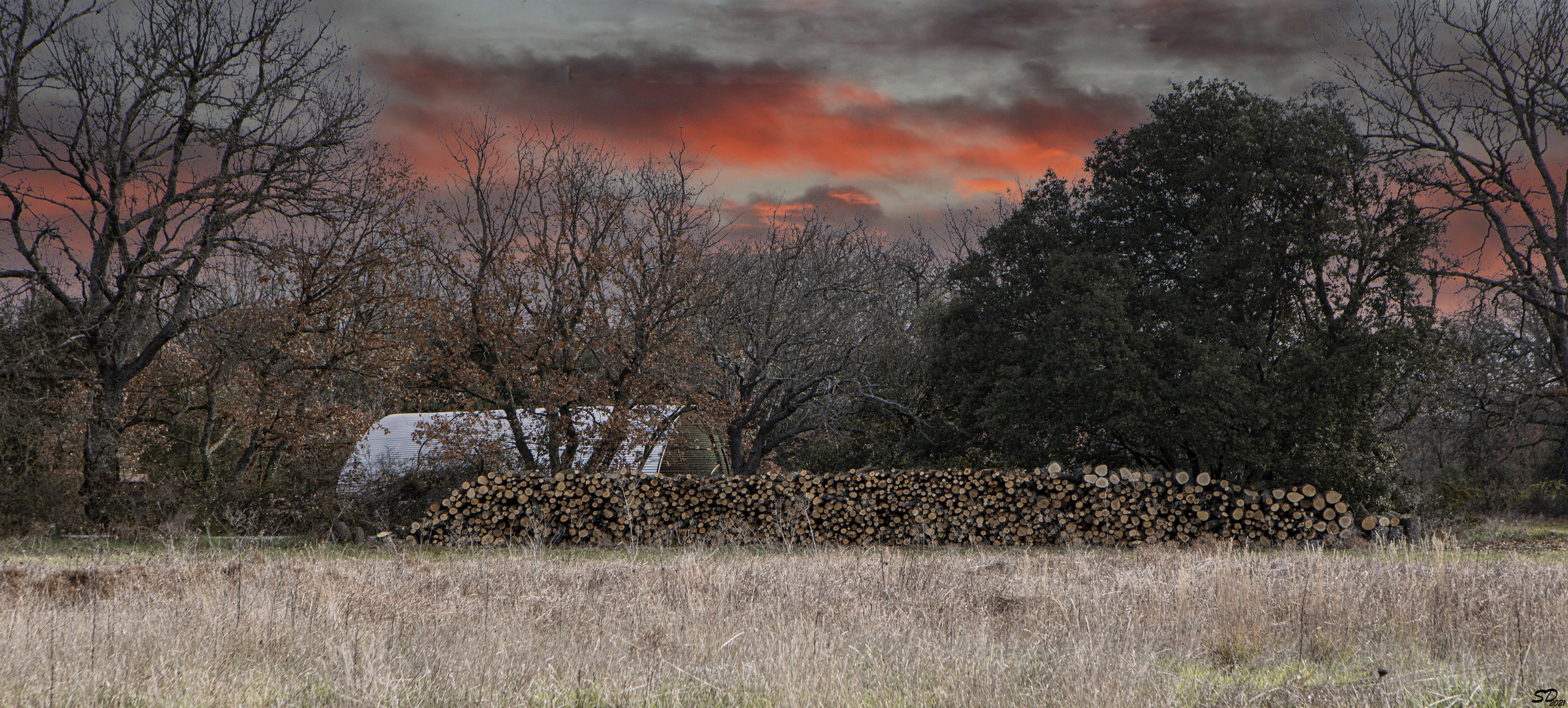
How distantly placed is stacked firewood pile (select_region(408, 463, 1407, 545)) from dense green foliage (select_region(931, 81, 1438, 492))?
1.16 m

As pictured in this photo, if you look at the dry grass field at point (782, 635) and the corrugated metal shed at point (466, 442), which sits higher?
the corrugated metal shed at point (466, 442)

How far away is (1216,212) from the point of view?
1383 cm

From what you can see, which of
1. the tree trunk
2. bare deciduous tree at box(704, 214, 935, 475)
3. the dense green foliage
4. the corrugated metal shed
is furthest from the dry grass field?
bare deciduous tree at box(704, 214, 935, 475)

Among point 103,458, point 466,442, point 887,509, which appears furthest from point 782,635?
point 103,458

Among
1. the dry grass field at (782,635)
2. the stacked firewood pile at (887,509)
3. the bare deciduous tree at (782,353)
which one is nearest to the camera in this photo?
the dry grass field at (782,635)

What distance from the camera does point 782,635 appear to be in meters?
4.64

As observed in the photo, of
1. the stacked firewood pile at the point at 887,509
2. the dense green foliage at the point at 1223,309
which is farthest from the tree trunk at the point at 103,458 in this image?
the dense green foliage at the point at 1223,309

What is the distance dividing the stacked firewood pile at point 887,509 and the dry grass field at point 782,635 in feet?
14.4

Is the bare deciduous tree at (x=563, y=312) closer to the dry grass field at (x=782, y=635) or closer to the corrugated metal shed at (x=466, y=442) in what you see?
the corrugated metal shed at (x=466, y=442)

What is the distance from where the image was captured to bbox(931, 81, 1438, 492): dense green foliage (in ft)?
42.8

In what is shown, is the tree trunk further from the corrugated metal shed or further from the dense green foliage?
the dense green foliage

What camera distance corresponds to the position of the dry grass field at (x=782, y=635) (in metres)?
3.88

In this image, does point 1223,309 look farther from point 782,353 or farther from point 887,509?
point 782,353

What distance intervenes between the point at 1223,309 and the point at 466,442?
11.8 metres
